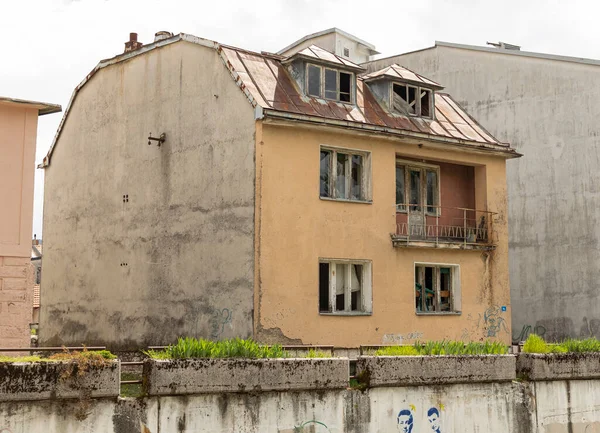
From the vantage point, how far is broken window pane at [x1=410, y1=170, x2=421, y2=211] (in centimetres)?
2375

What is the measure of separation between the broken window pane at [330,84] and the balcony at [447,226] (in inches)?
140

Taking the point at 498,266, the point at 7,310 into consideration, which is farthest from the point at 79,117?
the point at 498,266

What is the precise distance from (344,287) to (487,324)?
5164 mm

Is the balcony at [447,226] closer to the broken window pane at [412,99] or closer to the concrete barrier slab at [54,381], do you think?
the broken window pane at [412,99]

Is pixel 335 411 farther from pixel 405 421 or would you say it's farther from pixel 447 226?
pixel 447 226

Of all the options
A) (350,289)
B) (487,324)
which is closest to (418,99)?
(350,289)

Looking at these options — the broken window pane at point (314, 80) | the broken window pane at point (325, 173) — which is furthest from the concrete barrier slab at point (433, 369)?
the broken window pane at point (314, 80)

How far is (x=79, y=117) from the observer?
85.4 ft

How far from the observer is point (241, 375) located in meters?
10.7

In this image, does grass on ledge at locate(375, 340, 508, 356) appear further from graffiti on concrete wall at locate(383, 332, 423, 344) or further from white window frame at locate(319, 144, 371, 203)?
white window frame at locate(319, 144, 371, 203)

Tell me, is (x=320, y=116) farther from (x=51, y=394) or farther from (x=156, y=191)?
(x=51, y=394)

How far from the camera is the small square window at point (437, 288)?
2255 cm

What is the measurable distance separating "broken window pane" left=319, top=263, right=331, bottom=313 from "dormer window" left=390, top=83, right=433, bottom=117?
227 inches

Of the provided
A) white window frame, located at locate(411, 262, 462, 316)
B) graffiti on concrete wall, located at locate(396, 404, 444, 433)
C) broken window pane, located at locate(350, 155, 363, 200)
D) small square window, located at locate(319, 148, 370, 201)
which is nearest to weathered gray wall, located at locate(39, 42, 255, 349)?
small square window, located at locate(319, 148, 370, 201)
